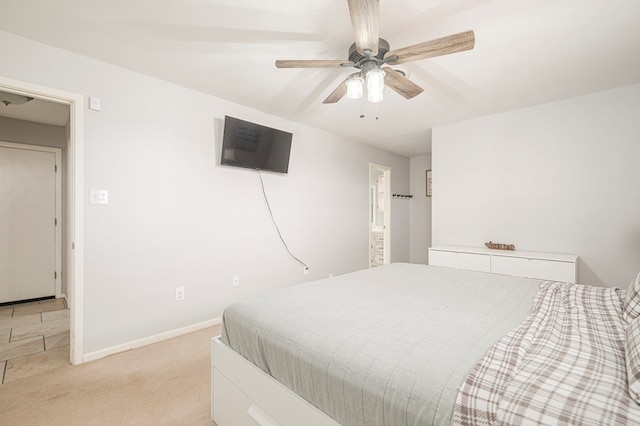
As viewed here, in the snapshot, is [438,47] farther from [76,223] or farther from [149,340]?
[149,340]

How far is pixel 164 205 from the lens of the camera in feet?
8.51

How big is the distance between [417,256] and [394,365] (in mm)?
5108

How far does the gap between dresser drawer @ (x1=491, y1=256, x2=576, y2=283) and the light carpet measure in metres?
2.98

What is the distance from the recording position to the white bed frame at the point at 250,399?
104 centimetres

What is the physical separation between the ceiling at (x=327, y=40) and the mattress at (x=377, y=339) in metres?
1.68

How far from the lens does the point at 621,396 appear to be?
646 millimetres

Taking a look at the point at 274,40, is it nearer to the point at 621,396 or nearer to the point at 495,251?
the point at 621,396

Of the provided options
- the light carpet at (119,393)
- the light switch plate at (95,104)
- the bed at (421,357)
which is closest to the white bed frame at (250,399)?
the bed at (421,357)

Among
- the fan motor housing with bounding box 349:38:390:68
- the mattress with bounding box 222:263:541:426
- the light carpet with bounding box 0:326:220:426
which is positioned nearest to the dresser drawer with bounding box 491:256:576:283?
the mattress with bounding box 222:263:541:426

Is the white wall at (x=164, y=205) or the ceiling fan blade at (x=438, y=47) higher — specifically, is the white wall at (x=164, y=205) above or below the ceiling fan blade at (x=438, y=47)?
below

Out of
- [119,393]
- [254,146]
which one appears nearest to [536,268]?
[254,146]

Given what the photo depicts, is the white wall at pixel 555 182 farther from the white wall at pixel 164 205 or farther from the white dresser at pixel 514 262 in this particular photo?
the white wall at pixel 164 205

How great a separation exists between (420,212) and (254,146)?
3.80 m

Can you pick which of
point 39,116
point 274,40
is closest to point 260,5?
point 274,40
